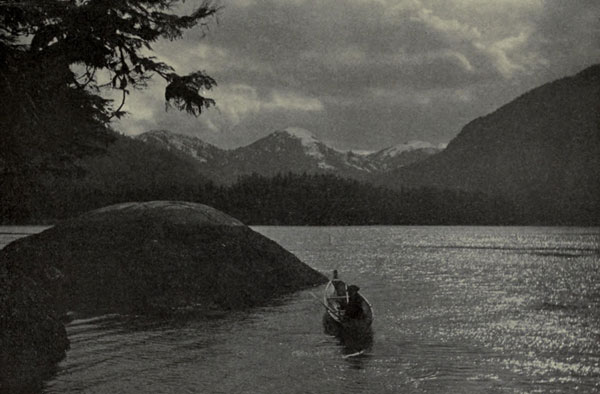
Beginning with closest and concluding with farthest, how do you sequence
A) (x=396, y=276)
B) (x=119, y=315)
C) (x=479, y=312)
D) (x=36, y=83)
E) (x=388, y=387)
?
(x=36, y=83) → (x=388, y=387) → (x=119, y=315) → (x=479, y=312) → (x=396, y=276)

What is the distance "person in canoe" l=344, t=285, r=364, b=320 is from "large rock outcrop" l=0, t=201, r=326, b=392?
5273 millimetres

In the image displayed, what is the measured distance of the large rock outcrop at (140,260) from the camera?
21078mm

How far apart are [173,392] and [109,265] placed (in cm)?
968

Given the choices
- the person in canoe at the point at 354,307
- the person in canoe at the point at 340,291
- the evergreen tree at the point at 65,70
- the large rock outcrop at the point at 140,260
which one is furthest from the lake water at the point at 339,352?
the evergreen tree at the point at 65,70

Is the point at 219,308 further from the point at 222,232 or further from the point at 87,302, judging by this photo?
the point at 87,302

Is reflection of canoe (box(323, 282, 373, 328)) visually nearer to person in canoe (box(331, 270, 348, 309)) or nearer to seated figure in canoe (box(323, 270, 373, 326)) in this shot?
seated figure in canoe (box(323, 270, 373, 326))

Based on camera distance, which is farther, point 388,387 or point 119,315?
point 119,315

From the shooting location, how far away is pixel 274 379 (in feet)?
46.2

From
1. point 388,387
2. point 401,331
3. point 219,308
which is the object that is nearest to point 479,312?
point 401,331

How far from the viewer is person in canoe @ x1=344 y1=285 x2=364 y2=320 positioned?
2052cm

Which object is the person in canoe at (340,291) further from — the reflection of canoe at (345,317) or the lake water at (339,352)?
the lake water at (339,352)

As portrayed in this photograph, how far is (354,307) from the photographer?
2069 cm

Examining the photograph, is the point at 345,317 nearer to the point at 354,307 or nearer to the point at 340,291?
the point at 354,307

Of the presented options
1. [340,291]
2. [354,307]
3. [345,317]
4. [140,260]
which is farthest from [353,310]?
[140,260]
